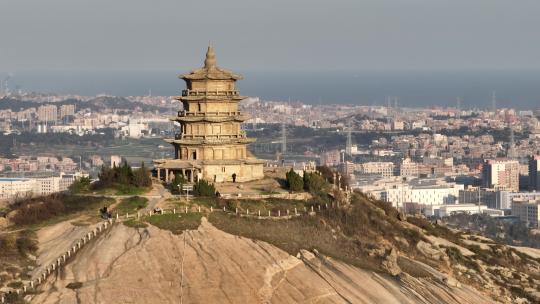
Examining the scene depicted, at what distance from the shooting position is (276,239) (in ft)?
133

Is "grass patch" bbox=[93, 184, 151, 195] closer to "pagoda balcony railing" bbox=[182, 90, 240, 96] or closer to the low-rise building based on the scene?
"pagoda balcony railing" bbox=[182, 90, 240, 96]

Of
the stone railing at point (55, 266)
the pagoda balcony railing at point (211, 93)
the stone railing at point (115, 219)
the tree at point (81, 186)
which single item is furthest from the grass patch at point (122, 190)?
the pagoda balcony railing at point (211, 93)

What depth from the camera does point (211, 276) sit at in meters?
36.6

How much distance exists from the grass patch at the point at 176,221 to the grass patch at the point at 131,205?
148 cm

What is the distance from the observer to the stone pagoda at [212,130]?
50.0m

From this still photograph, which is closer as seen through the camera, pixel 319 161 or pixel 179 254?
pixel 179 254

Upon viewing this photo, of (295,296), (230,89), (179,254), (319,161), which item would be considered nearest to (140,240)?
(179,254)

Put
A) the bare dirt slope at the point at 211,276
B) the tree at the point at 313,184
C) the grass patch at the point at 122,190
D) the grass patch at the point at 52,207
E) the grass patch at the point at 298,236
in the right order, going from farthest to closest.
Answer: the tree at the point at 313,184
the grass patch at the point at 122,190
the grass patch at the point at 52,207
the grass patch at the point at 298,236
the bare dirt slope at the point at 211,276

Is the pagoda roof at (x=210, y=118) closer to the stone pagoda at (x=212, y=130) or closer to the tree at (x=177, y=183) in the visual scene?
the stone pagoda at (x=212, y=130)

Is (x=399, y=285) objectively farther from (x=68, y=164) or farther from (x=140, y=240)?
(x=68, y=164)

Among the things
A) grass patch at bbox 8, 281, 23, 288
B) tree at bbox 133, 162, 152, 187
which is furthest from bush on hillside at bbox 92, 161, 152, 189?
grass patch at bbox 8, 281, 23, 288

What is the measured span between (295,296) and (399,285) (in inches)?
155

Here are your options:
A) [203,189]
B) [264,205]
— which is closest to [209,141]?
[203,189]

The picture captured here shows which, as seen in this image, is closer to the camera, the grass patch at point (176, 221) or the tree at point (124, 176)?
the grass patch at point (176, 221)
